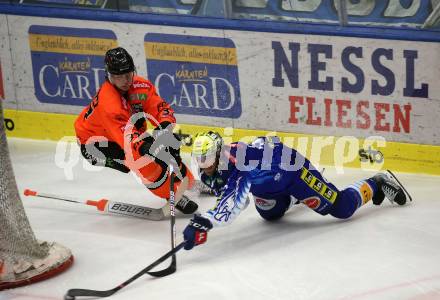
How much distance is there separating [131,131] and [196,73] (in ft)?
5.79

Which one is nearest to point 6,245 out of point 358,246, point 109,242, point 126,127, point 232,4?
point 109,242

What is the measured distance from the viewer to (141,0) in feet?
25.3

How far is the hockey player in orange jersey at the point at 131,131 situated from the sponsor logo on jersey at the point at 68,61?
64.8 inches

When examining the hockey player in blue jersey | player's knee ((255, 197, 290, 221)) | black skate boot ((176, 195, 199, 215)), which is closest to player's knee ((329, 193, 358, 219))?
the hockey player in blue jersey

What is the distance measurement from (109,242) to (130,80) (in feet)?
3.39

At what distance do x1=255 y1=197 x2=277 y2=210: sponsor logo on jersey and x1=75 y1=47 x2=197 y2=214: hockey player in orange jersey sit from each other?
61 cm

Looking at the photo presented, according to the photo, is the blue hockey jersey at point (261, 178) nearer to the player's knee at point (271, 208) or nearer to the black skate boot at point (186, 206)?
the player's knee at point (271, 208)

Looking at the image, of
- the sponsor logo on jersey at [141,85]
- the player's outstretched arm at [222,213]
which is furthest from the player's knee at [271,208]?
the sponsor logo on jersey at [141,85]

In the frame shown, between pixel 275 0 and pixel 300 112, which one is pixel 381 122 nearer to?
pixel 300 112

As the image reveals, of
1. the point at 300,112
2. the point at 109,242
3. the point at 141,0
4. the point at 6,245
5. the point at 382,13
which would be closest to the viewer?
the point at 6,245

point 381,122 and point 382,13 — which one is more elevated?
point 382,13

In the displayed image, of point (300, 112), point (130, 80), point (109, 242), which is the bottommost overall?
point (109, 242)

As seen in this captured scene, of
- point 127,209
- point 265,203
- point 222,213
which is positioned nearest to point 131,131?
point 127,209

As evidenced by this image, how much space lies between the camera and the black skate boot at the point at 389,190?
608 centimetres
